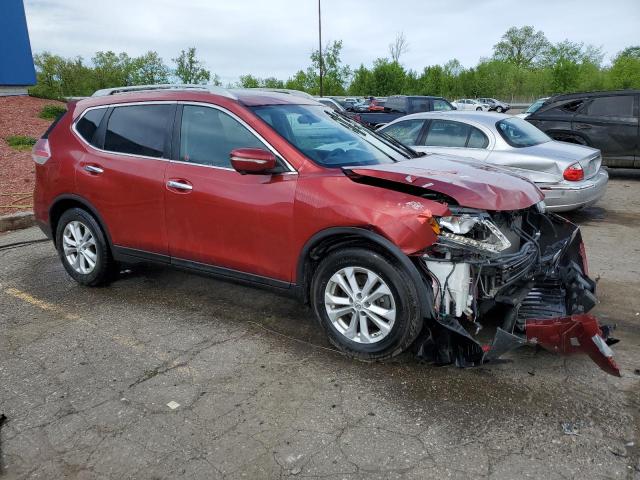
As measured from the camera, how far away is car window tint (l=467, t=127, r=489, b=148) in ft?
24.1

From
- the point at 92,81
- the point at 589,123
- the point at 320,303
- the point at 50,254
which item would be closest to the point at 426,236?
the point at 320,303

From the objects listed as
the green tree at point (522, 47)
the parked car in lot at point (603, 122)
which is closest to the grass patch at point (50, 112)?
the parked car in lot at point (603, 122)

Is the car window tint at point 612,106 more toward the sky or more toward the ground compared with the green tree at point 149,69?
more toward the ground

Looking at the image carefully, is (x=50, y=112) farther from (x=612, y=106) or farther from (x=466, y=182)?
(x=466, y=182)

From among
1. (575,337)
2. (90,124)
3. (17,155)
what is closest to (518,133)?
(575,337)

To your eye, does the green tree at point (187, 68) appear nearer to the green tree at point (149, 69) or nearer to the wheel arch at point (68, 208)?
the green tree at point (149, 69)

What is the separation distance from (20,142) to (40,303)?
9.04 metres

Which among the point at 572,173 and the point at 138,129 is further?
the point at 572,173

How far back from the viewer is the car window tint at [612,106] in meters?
10.2

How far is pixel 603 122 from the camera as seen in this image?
34.0ft

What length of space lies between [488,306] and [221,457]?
1.86 meters

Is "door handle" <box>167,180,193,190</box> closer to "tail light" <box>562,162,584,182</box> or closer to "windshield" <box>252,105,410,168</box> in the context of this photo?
"windshield" <box>252,105,410,168</box>

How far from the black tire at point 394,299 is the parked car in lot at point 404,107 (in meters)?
14.4

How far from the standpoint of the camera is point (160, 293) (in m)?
4.99
